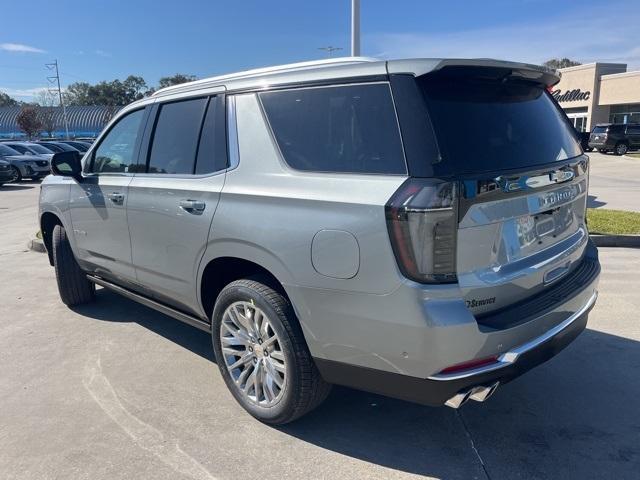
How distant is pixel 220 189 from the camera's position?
3164 millimetres

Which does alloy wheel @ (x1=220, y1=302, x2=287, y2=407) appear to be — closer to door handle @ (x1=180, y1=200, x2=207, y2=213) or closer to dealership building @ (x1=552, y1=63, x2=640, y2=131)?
door handle @ (x1=180, y1=200, x2=207, y2=213)

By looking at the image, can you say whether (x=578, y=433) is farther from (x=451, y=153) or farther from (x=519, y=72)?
(x=519, y=72)

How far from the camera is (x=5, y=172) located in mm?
20594

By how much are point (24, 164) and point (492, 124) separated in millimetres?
24207

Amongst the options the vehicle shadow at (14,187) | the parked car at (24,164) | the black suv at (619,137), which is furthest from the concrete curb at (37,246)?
the black suv at (619,137)

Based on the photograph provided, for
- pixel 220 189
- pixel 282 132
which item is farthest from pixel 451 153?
pixel 220 189

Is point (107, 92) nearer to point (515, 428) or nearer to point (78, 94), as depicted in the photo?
point (78, 94)

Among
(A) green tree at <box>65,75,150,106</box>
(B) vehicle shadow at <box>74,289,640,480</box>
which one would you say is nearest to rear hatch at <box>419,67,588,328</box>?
(B) vehicle shadow at <box>74,289,640,480</box>

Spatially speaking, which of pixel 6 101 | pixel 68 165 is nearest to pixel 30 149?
pixel 68 165

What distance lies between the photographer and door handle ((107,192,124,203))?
13.3 feet

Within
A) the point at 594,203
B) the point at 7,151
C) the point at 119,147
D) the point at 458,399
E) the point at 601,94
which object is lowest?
the point at 594,203

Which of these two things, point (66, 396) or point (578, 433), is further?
point (66, 396)

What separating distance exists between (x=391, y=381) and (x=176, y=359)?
7.34ft

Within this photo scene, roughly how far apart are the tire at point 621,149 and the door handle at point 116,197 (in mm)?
35848
